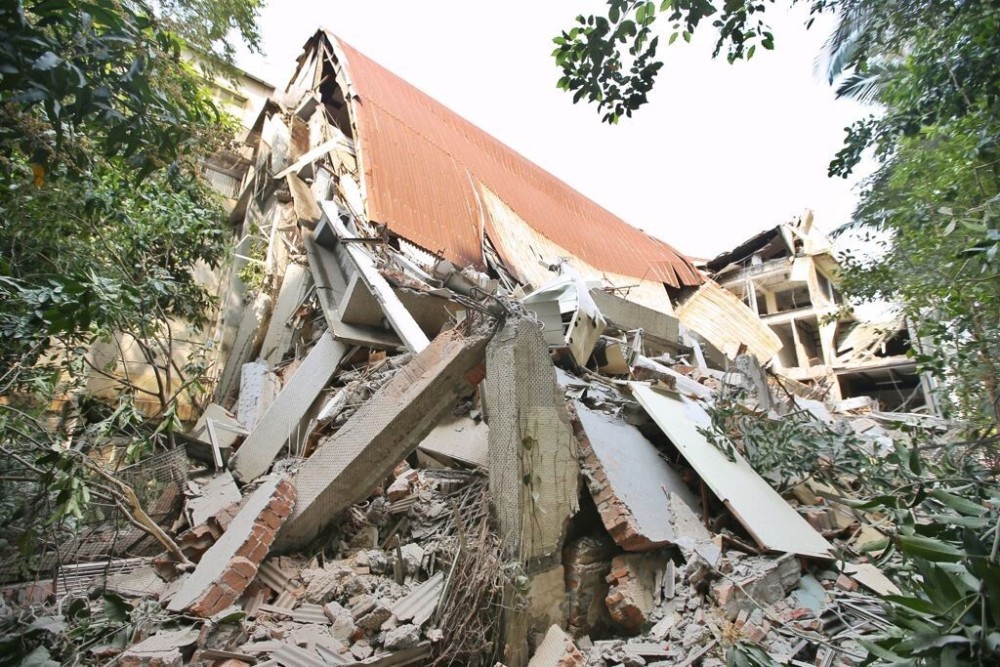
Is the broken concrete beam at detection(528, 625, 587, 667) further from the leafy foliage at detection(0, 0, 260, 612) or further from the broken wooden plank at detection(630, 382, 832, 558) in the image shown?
the leafy foliage at detection(0, 0, 260, 612)

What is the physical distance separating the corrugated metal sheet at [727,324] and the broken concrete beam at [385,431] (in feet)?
28.6

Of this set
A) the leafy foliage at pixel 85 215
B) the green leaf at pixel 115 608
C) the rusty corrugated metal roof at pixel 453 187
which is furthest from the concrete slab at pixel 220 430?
the rusty corrugated metal roof at pixel 453 187

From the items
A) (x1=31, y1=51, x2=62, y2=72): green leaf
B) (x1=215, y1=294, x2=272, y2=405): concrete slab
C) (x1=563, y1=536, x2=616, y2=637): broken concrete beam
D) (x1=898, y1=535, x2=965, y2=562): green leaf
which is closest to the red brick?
(x1=563, y1=536, x2=616, y2=637): broken concrete beam

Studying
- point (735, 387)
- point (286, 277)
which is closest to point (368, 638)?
point (735, 387)

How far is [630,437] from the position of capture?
14.5ft

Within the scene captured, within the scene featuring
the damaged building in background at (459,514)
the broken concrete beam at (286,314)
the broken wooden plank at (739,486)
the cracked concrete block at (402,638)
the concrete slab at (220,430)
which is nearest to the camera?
the cracked concrete block at (402,638)

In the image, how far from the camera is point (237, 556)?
129 inches

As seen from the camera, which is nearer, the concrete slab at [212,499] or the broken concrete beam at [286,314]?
the concrete slab at [212,499]

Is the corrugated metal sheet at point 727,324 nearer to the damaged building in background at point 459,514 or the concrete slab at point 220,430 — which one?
the damaged building in background at point 459,514

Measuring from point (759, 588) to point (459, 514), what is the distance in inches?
75.3

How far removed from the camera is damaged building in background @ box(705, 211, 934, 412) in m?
15.1

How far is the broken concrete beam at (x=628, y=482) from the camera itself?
3473 mm

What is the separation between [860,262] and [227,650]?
8196mm

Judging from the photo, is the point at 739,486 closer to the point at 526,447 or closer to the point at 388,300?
the point at 526,447
